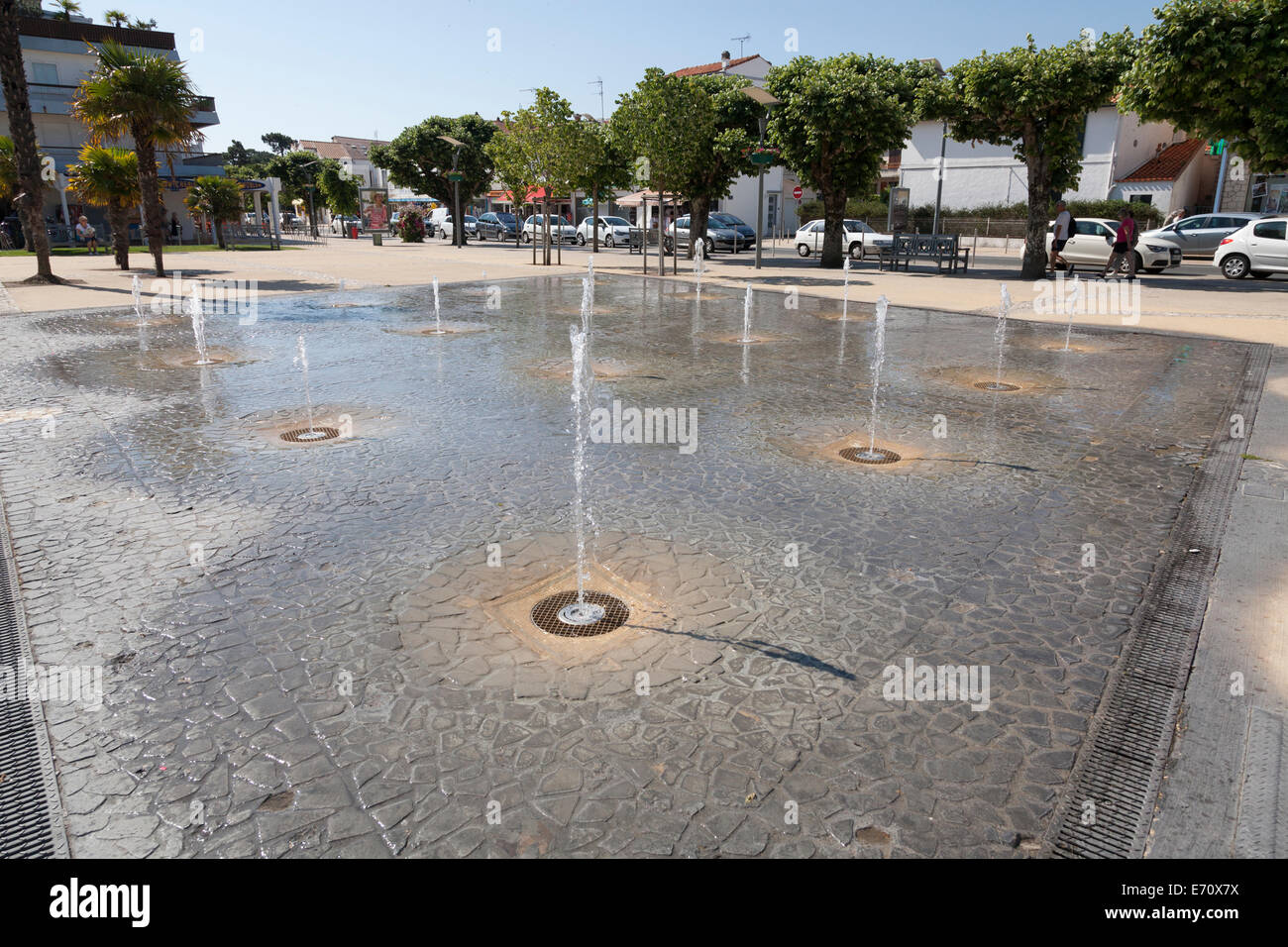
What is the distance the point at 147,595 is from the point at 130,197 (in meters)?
24.5

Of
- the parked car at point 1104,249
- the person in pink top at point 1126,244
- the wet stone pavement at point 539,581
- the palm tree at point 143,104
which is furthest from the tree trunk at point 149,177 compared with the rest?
the parked car at point 1104,249

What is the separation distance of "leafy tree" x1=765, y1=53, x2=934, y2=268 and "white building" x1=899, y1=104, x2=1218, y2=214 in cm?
1151

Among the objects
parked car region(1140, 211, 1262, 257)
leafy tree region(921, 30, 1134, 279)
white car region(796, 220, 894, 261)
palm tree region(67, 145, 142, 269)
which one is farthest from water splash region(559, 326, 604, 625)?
parked car region(1140, 211, 1262, 257)

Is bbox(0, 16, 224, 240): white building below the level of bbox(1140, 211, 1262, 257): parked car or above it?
above

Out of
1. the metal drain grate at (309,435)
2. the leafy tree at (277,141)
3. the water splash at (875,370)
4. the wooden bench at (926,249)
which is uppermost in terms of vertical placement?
the leafy tree at (277,141)

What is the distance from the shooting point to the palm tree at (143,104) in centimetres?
1859

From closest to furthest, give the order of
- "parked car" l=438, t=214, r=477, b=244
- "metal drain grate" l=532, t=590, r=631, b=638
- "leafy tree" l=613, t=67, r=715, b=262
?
"metal drain grate" l=532, t=590, r=631, b=638, "leafy tree" l=613, t=67, r=715, b=262, "parked car" l=438, t=214, r=477, b=244

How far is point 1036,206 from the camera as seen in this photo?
70.7ft

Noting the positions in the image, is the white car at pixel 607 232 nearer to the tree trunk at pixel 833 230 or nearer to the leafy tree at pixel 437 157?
the leafy tree at pixel 437 157

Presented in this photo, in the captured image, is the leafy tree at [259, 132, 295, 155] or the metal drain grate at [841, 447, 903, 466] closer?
the metal drain grate at [841, 447, 903, 466]

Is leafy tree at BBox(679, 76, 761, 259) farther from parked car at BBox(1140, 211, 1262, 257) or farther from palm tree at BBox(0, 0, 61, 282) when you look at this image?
palm tree at BBox(0, 0, 61, 282)

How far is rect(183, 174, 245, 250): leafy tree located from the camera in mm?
34188

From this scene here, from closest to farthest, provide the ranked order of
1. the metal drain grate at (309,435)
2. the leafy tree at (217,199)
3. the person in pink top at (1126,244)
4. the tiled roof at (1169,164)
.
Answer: the metal drain grate at (309,435) < the person in pink top at (1126,244) < the leafy tree at (217,199) < the tiled roof at (1169,164)

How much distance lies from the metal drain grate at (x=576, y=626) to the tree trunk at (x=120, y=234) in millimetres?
24489
